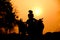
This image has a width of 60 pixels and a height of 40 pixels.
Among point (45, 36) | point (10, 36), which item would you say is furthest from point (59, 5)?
point (10, 36)

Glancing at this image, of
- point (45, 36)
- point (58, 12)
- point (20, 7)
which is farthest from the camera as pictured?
point (58, 12)

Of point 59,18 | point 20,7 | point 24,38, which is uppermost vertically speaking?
point 20,7

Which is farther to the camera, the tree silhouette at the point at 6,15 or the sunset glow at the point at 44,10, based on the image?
the sunset glow at the point at 44,10

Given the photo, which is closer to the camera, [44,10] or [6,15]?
[6,15]

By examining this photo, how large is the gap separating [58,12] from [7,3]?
1.74 m

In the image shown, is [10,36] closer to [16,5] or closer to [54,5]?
[16,5]

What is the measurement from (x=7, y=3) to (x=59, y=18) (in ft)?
5.96

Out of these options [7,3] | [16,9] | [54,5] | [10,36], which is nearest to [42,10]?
[54,5]

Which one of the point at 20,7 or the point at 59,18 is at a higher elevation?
the point at 20,7

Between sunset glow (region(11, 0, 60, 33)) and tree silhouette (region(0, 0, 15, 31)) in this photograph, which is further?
sunset glow (region(11, 0, 60, 33))

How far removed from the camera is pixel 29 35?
3.99 meters

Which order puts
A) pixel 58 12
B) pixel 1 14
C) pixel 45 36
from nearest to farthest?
pixel 45 36, pixel 1 14, pixel 58 12

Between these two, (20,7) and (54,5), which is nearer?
(20,7)

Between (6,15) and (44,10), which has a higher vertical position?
(44,10)
